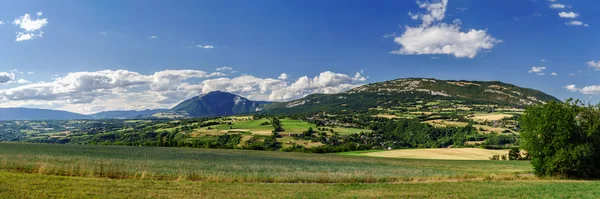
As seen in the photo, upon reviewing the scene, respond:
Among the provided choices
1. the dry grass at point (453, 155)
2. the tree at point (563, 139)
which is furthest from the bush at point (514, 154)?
the tree at point (563, 139)

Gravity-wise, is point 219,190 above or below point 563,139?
below

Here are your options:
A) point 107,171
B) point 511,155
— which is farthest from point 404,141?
point 107,171

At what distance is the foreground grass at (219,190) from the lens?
67.1ft

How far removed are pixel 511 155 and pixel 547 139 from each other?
57500mm

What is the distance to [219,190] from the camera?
989 inches

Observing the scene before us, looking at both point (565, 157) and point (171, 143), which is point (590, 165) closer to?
point (565, 157)

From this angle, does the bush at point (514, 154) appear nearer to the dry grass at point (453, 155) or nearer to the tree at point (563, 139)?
the dry grass at point (453, 155)

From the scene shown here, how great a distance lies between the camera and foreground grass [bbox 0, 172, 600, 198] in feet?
67.1

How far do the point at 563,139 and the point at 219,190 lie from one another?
135 ft

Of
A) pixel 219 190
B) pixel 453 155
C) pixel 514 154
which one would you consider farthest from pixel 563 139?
pixel 453 155

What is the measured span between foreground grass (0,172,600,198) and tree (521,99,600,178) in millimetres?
11565

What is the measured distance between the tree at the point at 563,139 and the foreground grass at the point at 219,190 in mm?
11565

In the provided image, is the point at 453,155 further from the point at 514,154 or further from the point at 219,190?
the point at 219,190

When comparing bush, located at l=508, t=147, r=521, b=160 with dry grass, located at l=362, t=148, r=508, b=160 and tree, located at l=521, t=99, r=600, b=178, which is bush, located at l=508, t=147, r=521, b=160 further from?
tree, located at l=521, t=99, r=600, b=178
